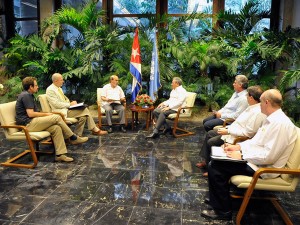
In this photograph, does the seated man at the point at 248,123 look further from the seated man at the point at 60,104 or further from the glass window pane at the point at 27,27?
the glass window pane at the point at 27,27

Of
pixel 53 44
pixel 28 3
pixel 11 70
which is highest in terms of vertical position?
pixel 28 3

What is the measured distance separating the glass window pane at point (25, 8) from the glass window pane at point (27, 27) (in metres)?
0.20

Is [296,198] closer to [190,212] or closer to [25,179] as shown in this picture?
[190,212]

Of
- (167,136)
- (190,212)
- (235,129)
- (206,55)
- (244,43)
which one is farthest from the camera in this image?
(206,55)

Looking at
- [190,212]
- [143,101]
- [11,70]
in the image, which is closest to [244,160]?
[190,212]

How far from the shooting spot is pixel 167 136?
5.80 metres

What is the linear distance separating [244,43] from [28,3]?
6.47 meters

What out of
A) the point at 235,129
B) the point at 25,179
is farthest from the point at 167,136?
Answer: the point at 25,179

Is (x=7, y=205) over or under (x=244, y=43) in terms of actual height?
under

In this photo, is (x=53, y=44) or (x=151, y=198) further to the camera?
(x=53, y=44)

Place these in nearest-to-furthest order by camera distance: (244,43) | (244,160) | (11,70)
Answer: (244,160), (244,43), (11,70)

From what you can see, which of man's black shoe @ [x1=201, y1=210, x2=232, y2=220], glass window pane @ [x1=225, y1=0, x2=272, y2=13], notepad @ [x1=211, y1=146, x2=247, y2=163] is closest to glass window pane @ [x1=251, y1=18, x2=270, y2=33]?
glass window pane @ [x1=225, y1=0, x2=272, y2=13]

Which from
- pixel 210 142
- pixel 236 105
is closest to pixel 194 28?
pixel 236 105

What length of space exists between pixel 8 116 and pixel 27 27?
19.6 ft
